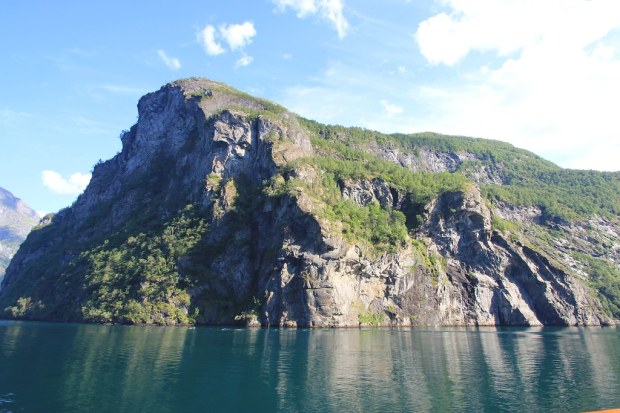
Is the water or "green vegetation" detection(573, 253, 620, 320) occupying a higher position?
"green vegetation" detection(573, 253, 620, 320)

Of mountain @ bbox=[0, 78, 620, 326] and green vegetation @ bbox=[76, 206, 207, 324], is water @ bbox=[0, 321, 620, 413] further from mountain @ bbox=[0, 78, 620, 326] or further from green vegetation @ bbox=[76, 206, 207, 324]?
green vegetation @ bbox=[76, 206, 207, 324]

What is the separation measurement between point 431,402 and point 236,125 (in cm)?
13409

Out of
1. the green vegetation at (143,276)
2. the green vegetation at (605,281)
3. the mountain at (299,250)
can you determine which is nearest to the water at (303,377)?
the mountain at (299,250)

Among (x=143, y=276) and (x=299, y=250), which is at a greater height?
(x=299, y=250)

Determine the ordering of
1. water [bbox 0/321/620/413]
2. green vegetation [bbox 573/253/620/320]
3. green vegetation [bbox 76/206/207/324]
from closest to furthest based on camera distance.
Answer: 1. water [bbox 0/321/620/413]
2. green vegetation [bbox 76/206/207/324]
3. green vegetation [bbox 573/253/620/320]

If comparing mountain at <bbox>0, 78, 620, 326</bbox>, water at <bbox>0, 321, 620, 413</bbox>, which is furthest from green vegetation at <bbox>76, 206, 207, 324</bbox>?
water at <bbox>0, 321, 620, 413</bbox>

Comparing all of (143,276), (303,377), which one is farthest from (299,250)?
(303,377)

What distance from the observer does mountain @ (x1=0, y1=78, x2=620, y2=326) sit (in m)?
115

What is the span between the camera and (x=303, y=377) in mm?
44375

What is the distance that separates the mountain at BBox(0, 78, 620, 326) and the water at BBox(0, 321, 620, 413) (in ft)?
146

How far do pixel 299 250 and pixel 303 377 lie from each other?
6858 cm

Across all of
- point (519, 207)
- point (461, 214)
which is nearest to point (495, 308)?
point (461, 214)

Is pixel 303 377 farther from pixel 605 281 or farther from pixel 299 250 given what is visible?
pixel 605 281

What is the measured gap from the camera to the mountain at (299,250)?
114812 millimetres
